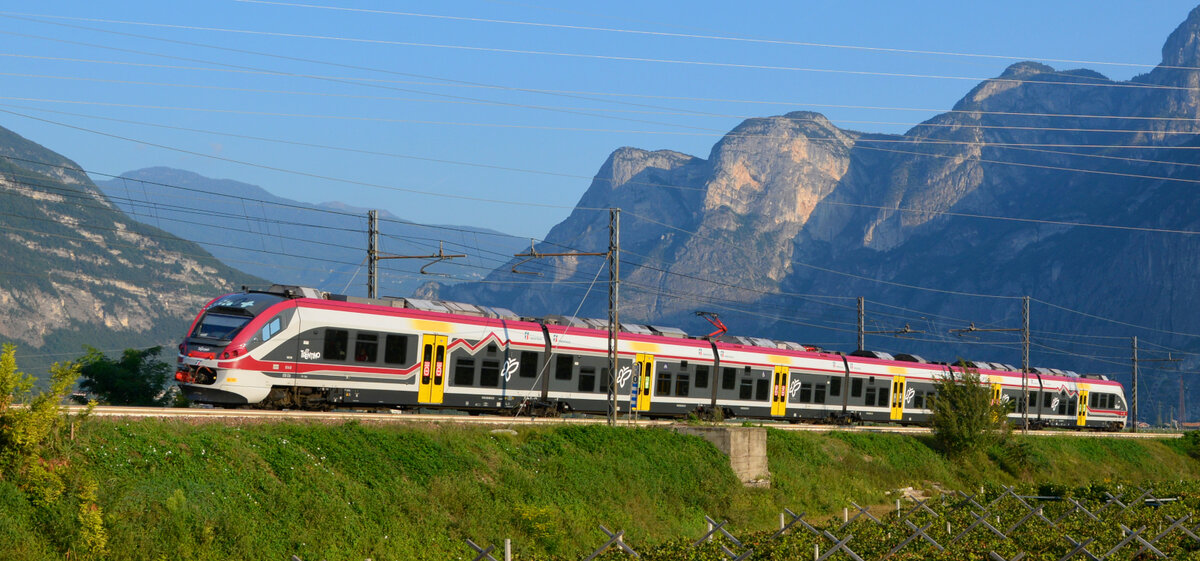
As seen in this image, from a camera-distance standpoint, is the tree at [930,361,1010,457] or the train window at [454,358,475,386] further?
the tree at [930,361,1010,457]

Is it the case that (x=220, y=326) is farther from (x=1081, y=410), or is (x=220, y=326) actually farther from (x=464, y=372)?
(x=1081, y=410)

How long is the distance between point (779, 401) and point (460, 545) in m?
27.5

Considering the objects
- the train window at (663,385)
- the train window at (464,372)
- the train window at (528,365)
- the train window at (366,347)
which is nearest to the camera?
the train window at (366,347)

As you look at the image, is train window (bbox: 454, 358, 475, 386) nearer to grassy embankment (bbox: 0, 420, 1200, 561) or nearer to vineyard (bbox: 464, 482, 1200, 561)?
grassy embankment (bbox: 0, 420, 1200, 561)

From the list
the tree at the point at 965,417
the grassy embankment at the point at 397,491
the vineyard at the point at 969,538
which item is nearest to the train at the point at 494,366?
the tree at the point at 965,417

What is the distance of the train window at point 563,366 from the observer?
43.4 metres

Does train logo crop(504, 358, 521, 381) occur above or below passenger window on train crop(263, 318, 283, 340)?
below

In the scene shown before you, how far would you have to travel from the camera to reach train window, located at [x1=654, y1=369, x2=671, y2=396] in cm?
Answer: 4772

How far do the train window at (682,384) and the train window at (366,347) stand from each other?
15636mm

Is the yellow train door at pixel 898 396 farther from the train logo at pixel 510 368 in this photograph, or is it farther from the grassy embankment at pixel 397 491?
the train logo at pixel 510 368

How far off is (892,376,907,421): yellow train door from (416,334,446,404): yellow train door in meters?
30.6

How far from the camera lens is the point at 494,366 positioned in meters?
41.0

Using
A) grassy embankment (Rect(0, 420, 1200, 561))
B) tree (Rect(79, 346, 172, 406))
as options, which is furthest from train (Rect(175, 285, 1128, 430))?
tree (Rect(79, 346, 172, 406))

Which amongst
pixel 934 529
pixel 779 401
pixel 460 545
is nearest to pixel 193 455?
pixel 460 545
